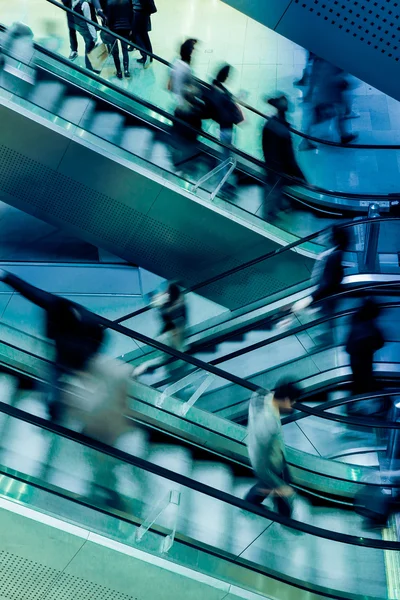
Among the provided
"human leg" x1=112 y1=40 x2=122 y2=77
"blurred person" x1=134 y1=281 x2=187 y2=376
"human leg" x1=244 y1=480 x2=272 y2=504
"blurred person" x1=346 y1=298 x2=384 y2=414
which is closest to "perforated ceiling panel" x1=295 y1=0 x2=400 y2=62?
"blurred person" x1=346 y1=298 x2=384 y2=414

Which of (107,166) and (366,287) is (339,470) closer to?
(366,287)

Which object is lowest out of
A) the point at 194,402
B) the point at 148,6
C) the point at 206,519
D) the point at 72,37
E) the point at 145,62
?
the point at 206,519

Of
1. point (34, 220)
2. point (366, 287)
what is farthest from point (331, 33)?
point (34, 220)

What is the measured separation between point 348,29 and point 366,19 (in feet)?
0.57

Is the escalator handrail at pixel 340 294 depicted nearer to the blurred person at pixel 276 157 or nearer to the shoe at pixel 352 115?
the blurred person at pixel 276 157

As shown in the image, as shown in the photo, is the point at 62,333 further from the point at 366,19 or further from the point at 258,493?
the point at 366,19

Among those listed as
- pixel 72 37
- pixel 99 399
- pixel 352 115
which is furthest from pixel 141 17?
pixel 99 399

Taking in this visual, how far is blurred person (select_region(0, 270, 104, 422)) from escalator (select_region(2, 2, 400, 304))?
340 centimetres

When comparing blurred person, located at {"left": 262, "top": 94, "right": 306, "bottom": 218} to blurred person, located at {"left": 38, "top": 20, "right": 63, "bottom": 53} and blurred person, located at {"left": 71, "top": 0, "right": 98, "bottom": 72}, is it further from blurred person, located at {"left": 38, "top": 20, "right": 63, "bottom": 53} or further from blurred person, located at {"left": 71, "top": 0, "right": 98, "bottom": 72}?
blurred person, located at {"left": 38, "top": 20, "right": 63, "bottom": 53}

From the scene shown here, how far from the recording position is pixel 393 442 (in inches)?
309

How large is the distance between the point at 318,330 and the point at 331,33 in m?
3.16

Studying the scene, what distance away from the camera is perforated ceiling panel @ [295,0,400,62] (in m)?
6.91

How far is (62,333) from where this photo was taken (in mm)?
6930

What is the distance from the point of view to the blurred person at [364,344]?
27.0ft
